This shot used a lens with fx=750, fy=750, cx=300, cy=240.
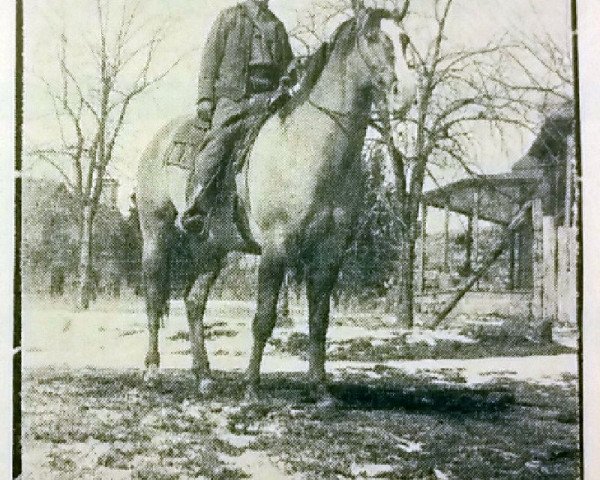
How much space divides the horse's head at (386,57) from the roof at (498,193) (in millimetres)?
431

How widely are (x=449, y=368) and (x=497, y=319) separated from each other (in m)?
0.28

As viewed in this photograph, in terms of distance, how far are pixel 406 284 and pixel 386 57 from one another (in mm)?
927

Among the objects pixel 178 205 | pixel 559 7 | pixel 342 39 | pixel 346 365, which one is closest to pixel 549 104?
pixel 559 7

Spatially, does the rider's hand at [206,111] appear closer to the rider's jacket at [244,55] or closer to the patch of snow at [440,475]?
the rider's jacket at [244,55]

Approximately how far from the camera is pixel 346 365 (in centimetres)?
305

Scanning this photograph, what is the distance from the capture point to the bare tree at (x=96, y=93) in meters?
3.11

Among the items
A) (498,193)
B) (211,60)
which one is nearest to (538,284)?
(498,193)

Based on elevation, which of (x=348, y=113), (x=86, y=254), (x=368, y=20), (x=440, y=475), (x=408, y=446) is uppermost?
(x=368, y=20)

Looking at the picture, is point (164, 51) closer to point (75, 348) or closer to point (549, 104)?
point (75, 348)

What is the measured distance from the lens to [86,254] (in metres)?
3.10

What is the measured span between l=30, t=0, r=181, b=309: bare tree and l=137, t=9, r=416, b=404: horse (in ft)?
1.67

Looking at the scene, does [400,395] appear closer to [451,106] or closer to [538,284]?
[538,284]

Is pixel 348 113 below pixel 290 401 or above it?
above

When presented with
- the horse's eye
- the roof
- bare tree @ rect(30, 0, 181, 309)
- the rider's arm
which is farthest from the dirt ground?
the horse's eye
